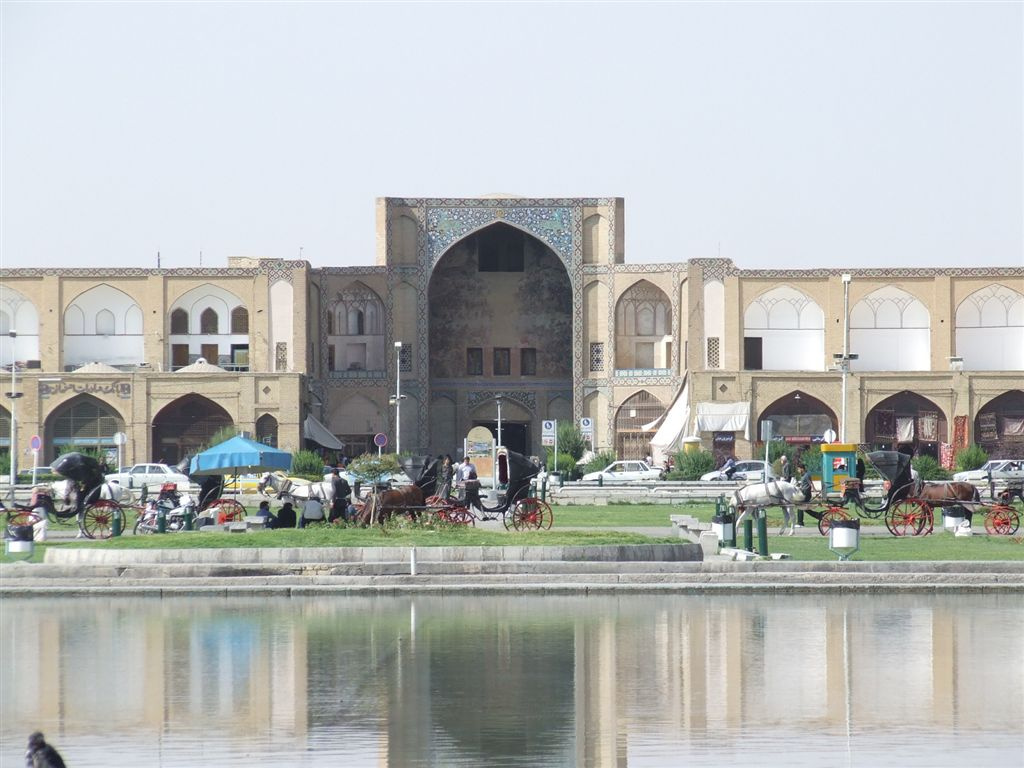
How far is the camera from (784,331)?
44375 millimetres

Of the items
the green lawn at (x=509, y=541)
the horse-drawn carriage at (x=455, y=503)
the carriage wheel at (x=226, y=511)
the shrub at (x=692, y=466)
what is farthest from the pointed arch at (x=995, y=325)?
the carriage wheel at (x=226, y=511)

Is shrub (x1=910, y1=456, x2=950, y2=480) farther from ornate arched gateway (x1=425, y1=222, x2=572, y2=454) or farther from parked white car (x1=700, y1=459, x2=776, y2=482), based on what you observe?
ornate arched gateway (x1=425, y1=222, x2=572, y2=454)

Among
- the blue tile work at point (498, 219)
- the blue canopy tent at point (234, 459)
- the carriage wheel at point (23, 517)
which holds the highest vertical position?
the blue tile work at point (498, 219)

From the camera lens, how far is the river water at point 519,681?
893 centimetres

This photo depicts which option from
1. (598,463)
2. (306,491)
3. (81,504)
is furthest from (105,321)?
(81,504)

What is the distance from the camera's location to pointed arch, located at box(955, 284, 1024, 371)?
44000 mm

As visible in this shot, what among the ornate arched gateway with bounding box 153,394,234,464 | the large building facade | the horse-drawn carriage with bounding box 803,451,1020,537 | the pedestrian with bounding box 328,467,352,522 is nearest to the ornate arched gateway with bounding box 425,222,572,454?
the large building facade

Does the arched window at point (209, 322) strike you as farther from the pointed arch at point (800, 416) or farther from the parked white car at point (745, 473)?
the pointed arch at point (800, 416)

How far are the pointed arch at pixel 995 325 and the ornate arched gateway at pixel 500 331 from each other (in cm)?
1067

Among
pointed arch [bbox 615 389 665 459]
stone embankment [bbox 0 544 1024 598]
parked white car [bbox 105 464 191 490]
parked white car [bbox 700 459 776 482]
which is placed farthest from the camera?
pointed arch [bbox 615 389 665 459]

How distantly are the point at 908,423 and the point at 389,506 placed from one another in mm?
25987

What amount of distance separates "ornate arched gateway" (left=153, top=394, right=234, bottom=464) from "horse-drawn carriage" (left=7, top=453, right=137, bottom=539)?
70.5 feet

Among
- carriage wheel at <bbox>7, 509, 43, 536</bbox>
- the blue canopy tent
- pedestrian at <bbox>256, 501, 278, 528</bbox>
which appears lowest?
pedestrian at <bbox>256, 501, 278, 528</bbox>

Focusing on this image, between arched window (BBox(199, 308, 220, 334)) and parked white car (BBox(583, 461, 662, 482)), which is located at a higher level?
arched window (BBox(199, 308, 220, 334))
